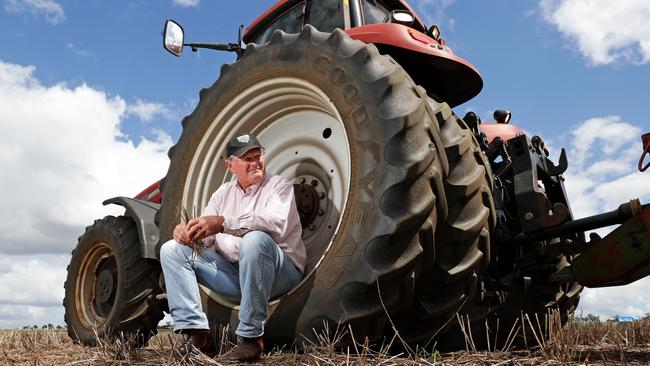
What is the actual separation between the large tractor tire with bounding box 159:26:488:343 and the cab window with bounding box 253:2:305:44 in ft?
4.10

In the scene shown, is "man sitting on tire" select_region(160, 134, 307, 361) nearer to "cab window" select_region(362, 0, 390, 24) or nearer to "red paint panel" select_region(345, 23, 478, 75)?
"red paint panel" select_region(345, 23, 478, 75)

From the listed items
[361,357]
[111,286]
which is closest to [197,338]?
[361,357]

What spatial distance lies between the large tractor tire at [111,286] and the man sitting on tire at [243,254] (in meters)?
0.99

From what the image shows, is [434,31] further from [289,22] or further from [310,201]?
[310,201]

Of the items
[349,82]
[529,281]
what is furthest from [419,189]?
[529,281]

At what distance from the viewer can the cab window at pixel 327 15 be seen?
4125 mm

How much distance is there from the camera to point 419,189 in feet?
7.75

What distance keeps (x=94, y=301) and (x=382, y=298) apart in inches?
116

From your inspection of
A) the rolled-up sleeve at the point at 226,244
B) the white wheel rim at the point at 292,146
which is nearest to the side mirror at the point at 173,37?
the white wheel rim at the point at 292,146

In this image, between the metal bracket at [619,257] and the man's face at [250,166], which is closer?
the metal bracket at [619,257]

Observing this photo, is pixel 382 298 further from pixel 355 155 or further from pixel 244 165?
pixel 244 165

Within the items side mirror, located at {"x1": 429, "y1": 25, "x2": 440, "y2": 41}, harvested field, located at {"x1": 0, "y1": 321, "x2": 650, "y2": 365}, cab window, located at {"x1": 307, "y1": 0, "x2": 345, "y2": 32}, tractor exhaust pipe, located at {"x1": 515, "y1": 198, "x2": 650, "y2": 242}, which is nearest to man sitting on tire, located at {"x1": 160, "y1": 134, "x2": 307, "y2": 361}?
harvested field, located at {"x1": 0, "y1": 321, "x2": 650, "y2": 365}

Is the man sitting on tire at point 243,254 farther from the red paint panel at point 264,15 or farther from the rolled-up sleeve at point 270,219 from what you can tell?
the red paint panel at point 264,15

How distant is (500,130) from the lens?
4.35m
